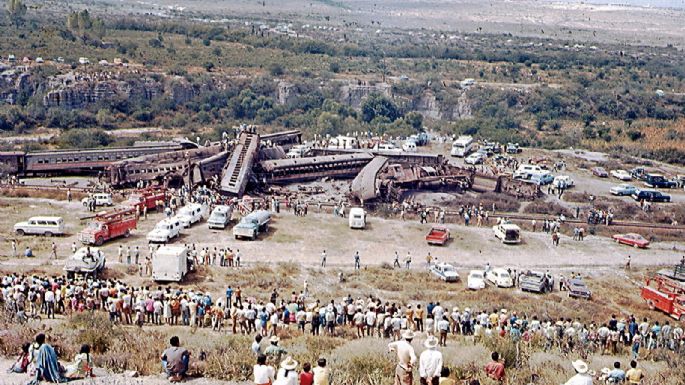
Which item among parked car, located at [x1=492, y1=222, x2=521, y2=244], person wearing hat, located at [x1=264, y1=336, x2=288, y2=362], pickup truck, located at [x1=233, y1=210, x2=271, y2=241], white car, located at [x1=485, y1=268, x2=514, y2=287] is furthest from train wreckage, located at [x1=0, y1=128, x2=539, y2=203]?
person wearing hat, located at [x1=264, y1=336, x2=288, y2=362]

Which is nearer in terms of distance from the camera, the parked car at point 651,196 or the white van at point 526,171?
the parked car at point 651,196

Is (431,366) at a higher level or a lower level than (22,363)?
higher

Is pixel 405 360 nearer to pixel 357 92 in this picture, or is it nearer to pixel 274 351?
pixel 274 351

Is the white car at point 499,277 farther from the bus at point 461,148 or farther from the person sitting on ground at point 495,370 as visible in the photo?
the bus at point 461,148

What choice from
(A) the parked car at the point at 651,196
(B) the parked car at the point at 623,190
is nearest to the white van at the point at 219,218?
(B) the parked car at the point at 623,190

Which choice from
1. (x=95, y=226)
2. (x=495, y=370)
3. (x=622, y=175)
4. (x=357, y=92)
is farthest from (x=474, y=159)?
(x=495, y=370)

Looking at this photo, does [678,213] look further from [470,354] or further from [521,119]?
[521,119]

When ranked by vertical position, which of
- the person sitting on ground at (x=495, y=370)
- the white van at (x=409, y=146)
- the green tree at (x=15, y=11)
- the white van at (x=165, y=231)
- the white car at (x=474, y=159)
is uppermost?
the green tree at (x=15, y=11)

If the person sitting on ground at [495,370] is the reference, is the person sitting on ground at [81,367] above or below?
below
